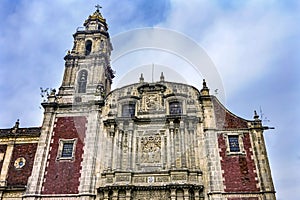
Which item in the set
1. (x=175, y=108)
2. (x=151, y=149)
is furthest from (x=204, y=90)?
(x=151, y=149)

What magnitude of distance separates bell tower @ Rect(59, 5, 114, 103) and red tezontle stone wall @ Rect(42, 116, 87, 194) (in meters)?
2.92

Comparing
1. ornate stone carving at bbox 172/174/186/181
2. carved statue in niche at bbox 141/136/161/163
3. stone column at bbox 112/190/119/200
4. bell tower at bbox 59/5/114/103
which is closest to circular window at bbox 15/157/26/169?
bell tower at bbox 59/5/114/103

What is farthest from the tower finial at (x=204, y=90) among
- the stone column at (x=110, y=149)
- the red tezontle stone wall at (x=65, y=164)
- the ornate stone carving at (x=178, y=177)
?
the red tezontle stone wall at (x=65, y=164)

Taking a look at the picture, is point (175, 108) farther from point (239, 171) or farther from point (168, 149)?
point (239, 171)

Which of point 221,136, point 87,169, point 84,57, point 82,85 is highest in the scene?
point 84,57

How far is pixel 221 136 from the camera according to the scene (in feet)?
69.9

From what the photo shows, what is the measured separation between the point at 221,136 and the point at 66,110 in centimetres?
1179

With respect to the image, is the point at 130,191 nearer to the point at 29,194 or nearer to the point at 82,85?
the point at 29,194

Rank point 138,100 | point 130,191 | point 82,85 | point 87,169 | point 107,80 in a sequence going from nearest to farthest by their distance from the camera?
1. point 130,191
2. point 87,169
3. point 138,100
4. point 82,85
5. point 107,80

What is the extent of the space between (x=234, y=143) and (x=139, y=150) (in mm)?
6452

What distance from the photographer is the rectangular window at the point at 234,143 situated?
2086 cm

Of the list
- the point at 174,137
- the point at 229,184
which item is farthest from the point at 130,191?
the point at 229,184

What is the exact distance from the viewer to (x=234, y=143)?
21.1 metres

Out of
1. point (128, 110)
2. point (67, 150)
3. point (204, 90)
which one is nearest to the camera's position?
point (67, 150)
